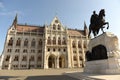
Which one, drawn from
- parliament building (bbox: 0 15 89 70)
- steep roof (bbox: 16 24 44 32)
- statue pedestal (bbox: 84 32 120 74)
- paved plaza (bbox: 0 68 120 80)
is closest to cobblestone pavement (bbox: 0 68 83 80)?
paved plaza (bbox: 0 68 120 80)

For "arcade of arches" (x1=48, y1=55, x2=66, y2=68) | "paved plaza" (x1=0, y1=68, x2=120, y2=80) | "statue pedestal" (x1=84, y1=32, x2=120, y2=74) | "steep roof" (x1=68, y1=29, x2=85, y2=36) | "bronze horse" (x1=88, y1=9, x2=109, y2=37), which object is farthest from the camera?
"steep roof" (x1=68, y1=29, x2=85, y2=36)

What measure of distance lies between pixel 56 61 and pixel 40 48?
361 inches

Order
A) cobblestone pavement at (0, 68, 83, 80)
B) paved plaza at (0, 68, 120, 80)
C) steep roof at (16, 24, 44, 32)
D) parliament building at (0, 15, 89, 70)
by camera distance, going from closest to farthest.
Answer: paved plaza at (0, 68, 120, 80) → cobblestone pavement at (0, 68, 83, 80) → parliament building at (0, 15, 89, 70) → steep roof at (16, 24, 44, 32)

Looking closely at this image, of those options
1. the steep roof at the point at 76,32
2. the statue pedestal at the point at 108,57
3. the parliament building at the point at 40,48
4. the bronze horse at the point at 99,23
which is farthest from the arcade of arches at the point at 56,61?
the bronze horse at the point at 99,23

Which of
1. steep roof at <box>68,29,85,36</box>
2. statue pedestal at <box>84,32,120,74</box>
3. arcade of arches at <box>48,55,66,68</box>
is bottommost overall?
arcade of arches at <box>48,55,66,68</box>

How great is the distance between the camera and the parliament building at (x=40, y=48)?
4453cm

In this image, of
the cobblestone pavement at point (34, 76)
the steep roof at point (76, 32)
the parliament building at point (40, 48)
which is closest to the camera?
the cobblestone pavement at point (34, 76)

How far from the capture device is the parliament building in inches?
1753

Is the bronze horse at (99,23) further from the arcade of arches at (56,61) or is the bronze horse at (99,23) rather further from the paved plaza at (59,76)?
the arcade of arches at (56,61)

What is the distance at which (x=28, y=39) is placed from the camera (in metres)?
48.5

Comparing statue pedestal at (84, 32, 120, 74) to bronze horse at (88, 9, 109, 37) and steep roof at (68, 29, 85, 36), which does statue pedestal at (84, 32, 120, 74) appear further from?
steep roof at (68, 29, 85, 36)

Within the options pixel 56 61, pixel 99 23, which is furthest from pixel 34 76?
pixel 56 61

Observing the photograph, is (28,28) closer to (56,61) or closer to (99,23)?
(56,61)

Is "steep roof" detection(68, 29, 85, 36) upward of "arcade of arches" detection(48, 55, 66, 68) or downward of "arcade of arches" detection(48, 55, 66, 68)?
upward
